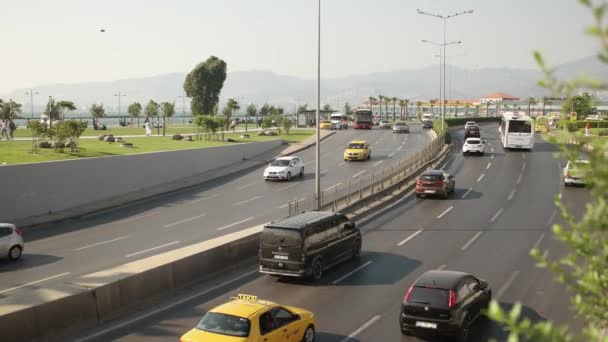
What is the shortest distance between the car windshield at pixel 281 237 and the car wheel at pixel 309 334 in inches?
206

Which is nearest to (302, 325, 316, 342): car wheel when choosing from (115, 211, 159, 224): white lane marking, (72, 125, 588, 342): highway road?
(72, 125, 588, 342): highway road

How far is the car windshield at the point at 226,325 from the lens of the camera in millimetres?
11836

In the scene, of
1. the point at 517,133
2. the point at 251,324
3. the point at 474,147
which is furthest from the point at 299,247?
the point at 517,133

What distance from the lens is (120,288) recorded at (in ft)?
51.7

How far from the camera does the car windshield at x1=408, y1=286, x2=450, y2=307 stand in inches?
549

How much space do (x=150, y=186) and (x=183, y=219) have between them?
11425 mm

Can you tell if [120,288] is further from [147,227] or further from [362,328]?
[147,227]

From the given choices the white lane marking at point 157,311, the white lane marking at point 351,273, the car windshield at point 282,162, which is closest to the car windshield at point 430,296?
the white lane marking at point 351,273

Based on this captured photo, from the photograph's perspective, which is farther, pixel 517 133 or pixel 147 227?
pixel 517 133

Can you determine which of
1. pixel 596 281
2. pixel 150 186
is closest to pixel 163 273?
pixel 596 281

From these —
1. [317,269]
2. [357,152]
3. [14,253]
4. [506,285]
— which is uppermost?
[357,152]

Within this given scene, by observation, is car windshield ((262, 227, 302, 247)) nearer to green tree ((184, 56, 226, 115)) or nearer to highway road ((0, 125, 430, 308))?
highway road ((0, 125, 430, 308))

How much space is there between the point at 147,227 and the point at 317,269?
42.6 feet

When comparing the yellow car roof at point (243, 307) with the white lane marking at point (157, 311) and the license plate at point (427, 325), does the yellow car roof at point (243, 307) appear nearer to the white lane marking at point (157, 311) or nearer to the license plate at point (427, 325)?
the license plate at point (427, 325)
